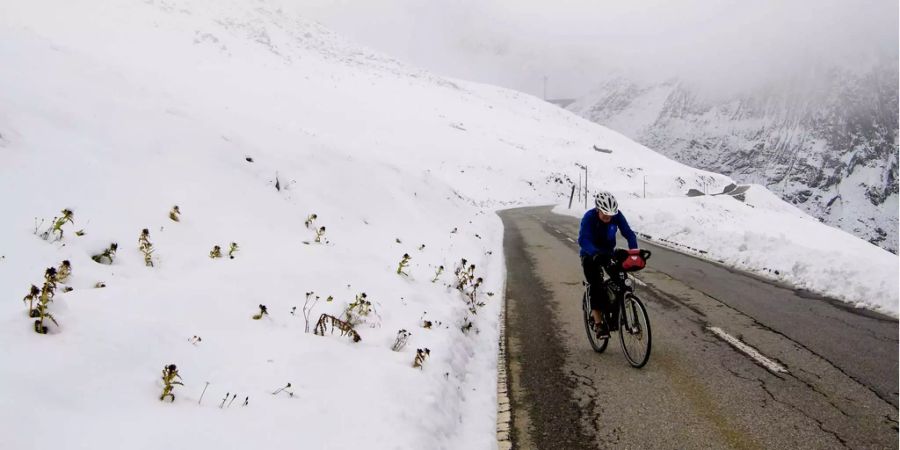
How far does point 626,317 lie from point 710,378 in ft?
3.83

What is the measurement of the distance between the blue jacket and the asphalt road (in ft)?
4.95

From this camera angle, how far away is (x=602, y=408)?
17.0 feet

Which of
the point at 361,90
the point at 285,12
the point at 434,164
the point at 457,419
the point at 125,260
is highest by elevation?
the point at 285,12

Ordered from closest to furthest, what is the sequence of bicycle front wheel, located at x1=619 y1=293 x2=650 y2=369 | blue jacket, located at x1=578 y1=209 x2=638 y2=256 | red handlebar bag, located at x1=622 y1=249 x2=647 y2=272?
red handlebar bag, located at x1=622 y1=249 x2=647 y2=272, bicycle front wheel, located at x1=619 y1=293 x2=650 y2=369, blue jacket, located at x1=578 y1=209 x2=638 y2=256

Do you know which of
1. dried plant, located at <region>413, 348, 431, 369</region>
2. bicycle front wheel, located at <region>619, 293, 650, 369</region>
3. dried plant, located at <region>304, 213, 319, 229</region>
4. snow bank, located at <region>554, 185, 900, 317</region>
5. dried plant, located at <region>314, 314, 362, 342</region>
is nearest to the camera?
dried plant, located at <region>413, 348, 431, 369</region>

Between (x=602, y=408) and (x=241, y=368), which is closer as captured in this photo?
(x=241, y=368)

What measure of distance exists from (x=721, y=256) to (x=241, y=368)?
1430 centimetres

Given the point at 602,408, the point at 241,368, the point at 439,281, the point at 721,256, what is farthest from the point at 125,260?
the point at 721,256

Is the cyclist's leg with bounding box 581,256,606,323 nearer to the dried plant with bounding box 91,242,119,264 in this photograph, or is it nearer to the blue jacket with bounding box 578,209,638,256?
the blue jacket with bounding box 578,209,638,256

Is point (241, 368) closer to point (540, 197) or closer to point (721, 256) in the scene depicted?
point (721, 256)

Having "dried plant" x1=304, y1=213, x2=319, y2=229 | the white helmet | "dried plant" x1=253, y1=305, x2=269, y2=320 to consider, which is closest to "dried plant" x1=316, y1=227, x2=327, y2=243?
"dried plant" x1=304, y1=213, x2=319, y2=229

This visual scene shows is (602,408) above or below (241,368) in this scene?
below

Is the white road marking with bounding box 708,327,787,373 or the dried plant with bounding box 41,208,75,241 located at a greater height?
the dried plant with bounding box 41,208,75,241

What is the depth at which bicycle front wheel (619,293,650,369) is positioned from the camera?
611 cm
